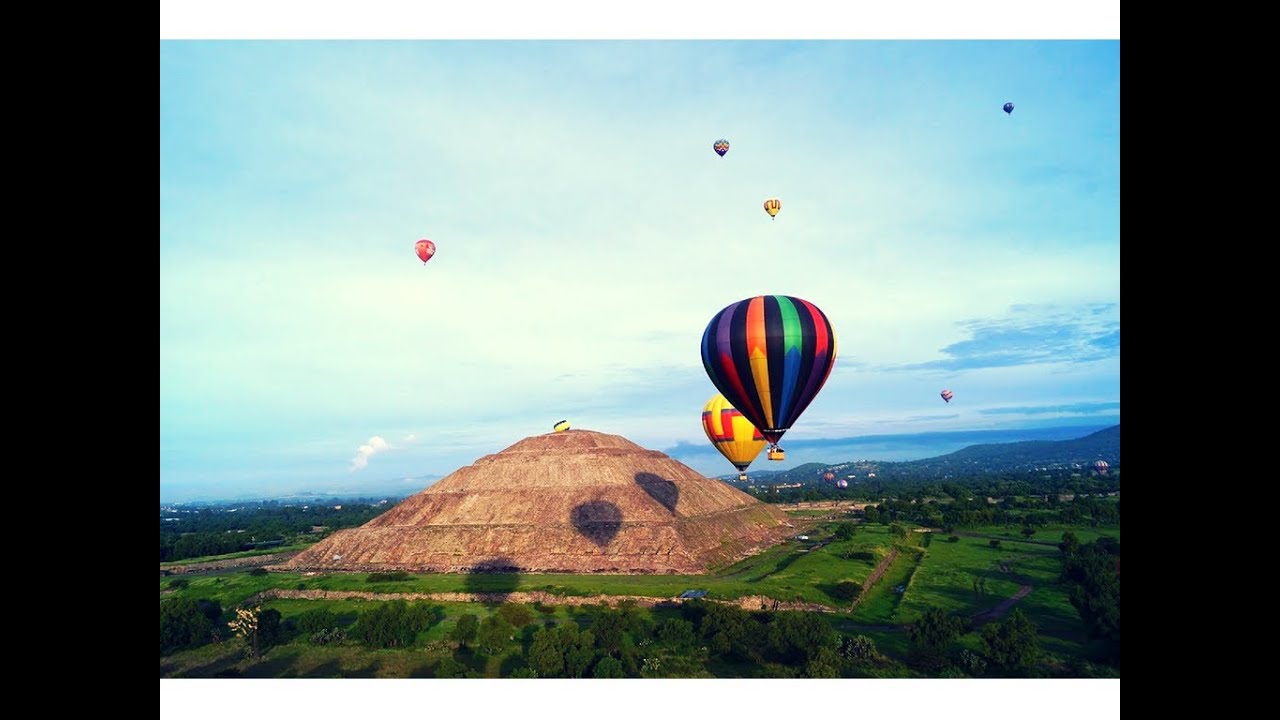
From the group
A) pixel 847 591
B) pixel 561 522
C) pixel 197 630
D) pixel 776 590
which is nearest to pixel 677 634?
pixel 776 590

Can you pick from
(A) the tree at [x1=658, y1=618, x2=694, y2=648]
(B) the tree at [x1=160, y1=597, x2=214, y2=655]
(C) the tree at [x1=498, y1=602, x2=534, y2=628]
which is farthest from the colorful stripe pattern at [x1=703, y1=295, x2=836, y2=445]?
(B) the tree at [x1=160, y1=597, x2=214, y2=655]

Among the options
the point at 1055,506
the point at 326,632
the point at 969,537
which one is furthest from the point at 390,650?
the point at 1055,506

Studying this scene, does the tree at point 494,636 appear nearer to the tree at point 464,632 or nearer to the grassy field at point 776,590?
the grassy field at point 776,590

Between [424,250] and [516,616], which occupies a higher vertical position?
[424,250]

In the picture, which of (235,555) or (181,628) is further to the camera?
(235,555)

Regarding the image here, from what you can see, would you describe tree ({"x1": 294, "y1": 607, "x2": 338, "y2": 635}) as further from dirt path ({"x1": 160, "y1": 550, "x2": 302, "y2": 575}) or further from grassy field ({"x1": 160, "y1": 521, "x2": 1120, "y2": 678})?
dirt path ({"x1": 160, "y1": 550, "x2": 302, "y2": 575})

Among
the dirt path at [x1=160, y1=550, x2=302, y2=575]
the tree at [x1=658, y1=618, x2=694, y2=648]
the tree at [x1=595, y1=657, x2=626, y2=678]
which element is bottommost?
the dirt path at [x1=160, y1=550, x2=302, y2=575]

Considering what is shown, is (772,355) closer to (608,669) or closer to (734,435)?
(608,669)
